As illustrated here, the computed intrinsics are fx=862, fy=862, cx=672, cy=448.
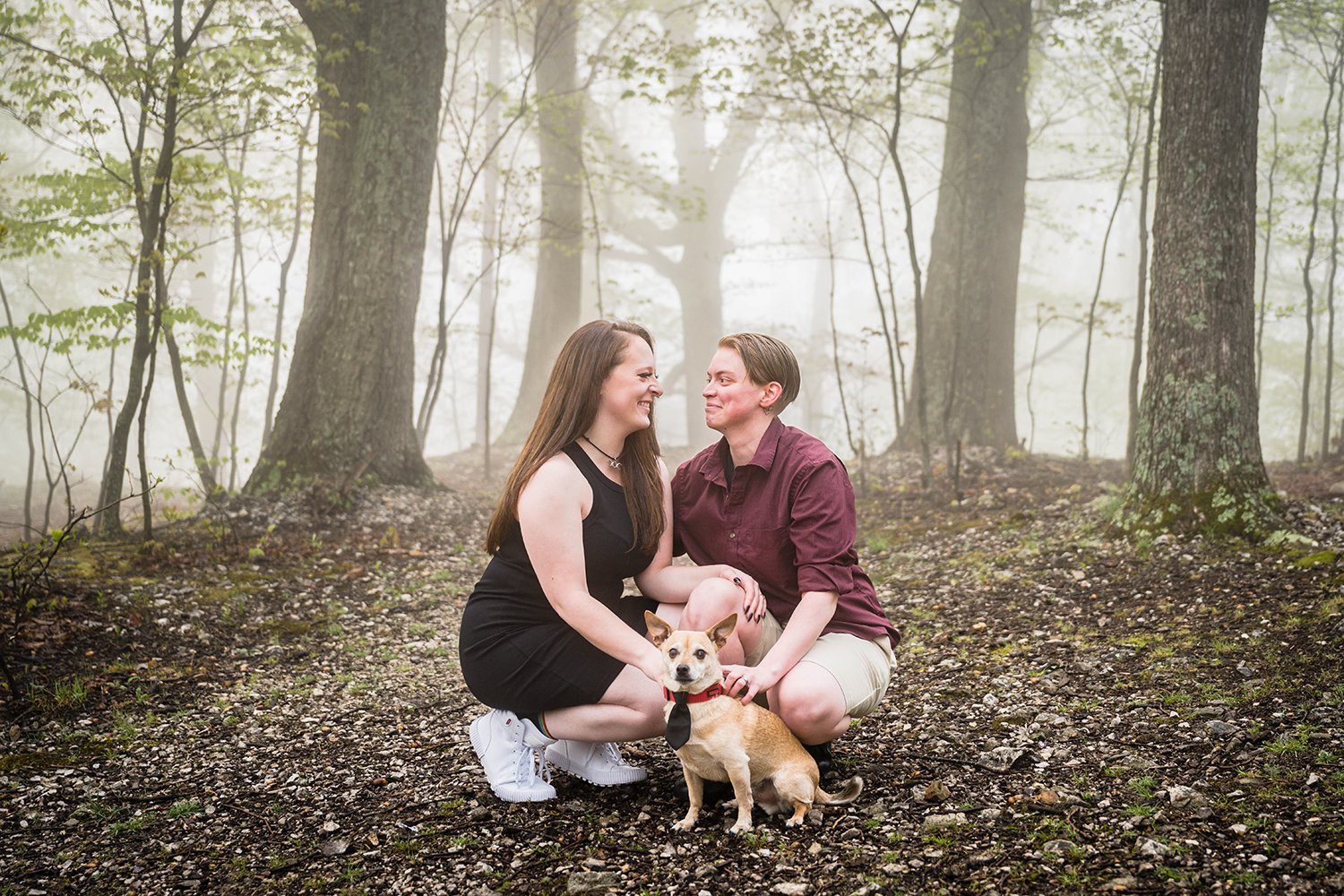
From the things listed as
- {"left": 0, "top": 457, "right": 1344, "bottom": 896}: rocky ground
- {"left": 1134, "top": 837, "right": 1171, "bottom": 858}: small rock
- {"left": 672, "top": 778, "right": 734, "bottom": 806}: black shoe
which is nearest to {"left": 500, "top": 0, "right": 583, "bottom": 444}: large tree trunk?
{"left": 0, "top": 457, "right": 1344, "bottom": 896}: rocky ground

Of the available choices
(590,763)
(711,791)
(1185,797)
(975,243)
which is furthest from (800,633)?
(975,243)

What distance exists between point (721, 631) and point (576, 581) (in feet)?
1.86

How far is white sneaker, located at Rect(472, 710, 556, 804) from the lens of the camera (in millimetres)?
3279

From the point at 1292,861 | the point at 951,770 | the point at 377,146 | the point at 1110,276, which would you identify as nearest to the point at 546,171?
the point at 377,146

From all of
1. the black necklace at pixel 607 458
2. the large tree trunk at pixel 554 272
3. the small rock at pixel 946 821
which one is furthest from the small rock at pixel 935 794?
the large tree trunk at pixel 554 272

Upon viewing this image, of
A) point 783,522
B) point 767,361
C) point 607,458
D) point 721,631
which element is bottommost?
point 721,631

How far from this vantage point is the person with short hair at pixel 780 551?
3.02 metres

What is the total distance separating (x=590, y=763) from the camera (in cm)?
337

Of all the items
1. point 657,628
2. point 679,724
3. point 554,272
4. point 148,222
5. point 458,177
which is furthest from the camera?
point 554,272

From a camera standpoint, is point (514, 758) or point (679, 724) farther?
point (514, 758)

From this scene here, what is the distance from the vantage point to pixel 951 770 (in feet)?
10.9

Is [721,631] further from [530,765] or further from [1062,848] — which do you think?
[1062,848]

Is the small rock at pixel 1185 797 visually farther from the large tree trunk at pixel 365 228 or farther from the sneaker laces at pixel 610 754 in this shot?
the large tree trunk at pixel 365 228

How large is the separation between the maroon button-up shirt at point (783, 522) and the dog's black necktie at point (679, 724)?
62cm
